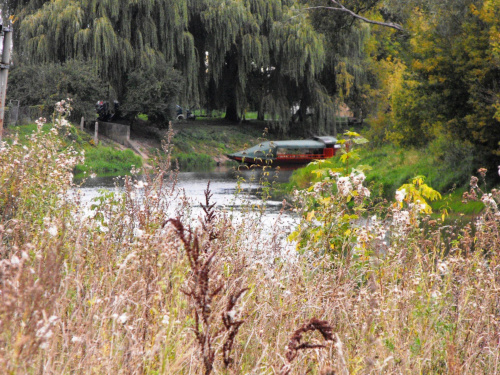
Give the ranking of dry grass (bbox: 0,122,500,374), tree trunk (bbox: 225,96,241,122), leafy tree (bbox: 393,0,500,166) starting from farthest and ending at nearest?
tree trunk (bbox: 225,96,241,122) → leafy tree (bbox: 393,0,500,166) → dry grass (bbox: 0,122,500,374)

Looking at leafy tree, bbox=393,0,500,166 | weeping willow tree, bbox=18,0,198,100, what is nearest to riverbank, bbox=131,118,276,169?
weeping willow tree, bbox=18,0,198,100

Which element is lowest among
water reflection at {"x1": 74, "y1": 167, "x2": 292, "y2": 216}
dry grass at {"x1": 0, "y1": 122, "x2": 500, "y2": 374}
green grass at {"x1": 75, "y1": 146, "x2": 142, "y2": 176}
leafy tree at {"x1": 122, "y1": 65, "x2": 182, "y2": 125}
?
water reflection at {"x1": 74, "y1": 167, "x2": 292, "y2": 216}

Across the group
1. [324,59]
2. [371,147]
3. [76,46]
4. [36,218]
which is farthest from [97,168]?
[36,218]

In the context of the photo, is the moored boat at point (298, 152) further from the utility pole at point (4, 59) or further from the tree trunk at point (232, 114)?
the utility pole at point (4, 59)

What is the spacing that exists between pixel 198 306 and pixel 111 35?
30.4m

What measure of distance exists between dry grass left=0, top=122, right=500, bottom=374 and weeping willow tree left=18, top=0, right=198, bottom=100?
2635 cm

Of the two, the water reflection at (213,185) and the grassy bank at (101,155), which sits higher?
the grassy bank at (101,155)

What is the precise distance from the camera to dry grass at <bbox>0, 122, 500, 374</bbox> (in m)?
2.00

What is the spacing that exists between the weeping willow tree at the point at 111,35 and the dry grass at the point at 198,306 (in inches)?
1037

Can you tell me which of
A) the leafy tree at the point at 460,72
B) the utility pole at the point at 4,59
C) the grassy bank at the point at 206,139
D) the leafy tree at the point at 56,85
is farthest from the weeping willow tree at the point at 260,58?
the utility pole at the point at 4,59

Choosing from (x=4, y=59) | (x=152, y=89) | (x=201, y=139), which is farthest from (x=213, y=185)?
(x=201, y=139)

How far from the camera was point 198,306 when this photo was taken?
219 centimetres

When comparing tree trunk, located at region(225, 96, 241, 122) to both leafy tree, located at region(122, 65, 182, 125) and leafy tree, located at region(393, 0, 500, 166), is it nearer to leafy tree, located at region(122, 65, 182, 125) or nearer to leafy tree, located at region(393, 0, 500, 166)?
leafy tree, located at region(122, 65, 182, 125)

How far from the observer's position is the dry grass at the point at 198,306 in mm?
2002
